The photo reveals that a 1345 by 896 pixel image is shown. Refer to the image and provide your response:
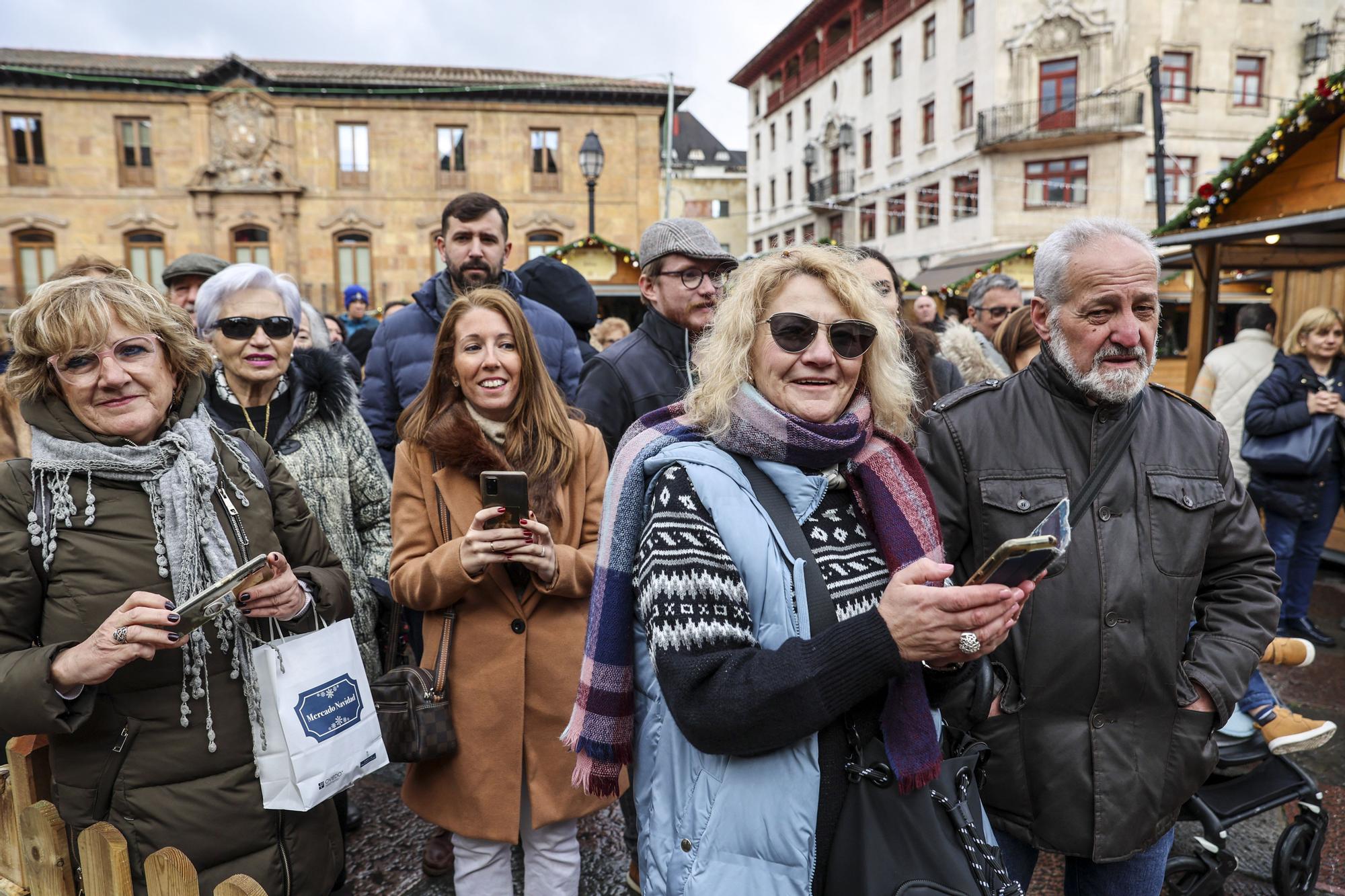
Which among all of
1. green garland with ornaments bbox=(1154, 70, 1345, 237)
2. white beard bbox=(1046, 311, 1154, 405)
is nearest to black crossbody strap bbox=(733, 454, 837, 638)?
white beard bbox=(1046, 311, 1154, 405)

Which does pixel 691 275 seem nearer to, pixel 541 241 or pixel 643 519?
pixel 643 519

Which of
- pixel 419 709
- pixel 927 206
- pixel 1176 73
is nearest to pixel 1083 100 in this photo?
pixel 1176 73

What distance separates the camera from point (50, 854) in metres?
2.14

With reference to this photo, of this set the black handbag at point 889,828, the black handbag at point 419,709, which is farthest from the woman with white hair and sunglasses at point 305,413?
the black handbag at point 889,828

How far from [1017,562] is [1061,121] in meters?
30.5

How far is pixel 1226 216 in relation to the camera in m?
7.39

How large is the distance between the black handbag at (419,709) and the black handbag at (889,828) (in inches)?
52.9

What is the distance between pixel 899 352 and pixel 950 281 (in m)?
23.3

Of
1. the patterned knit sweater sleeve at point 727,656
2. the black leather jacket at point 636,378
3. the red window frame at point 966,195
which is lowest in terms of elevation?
the patterned knit sweater sleeve at point 727,656

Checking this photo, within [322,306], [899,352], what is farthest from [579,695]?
[322,306]

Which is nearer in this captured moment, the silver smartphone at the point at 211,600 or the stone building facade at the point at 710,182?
the silver smartphone at the point at 211,600

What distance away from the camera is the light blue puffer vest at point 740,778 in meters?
1.44

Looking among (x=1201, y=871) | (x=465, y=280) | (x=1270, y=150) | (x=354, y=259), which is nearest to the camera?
(x=1201, y=871)

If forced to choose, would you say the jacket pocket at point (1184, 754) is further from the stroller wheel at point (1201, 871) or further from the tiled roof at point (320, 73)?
the tiled roof at point (320, 73)
